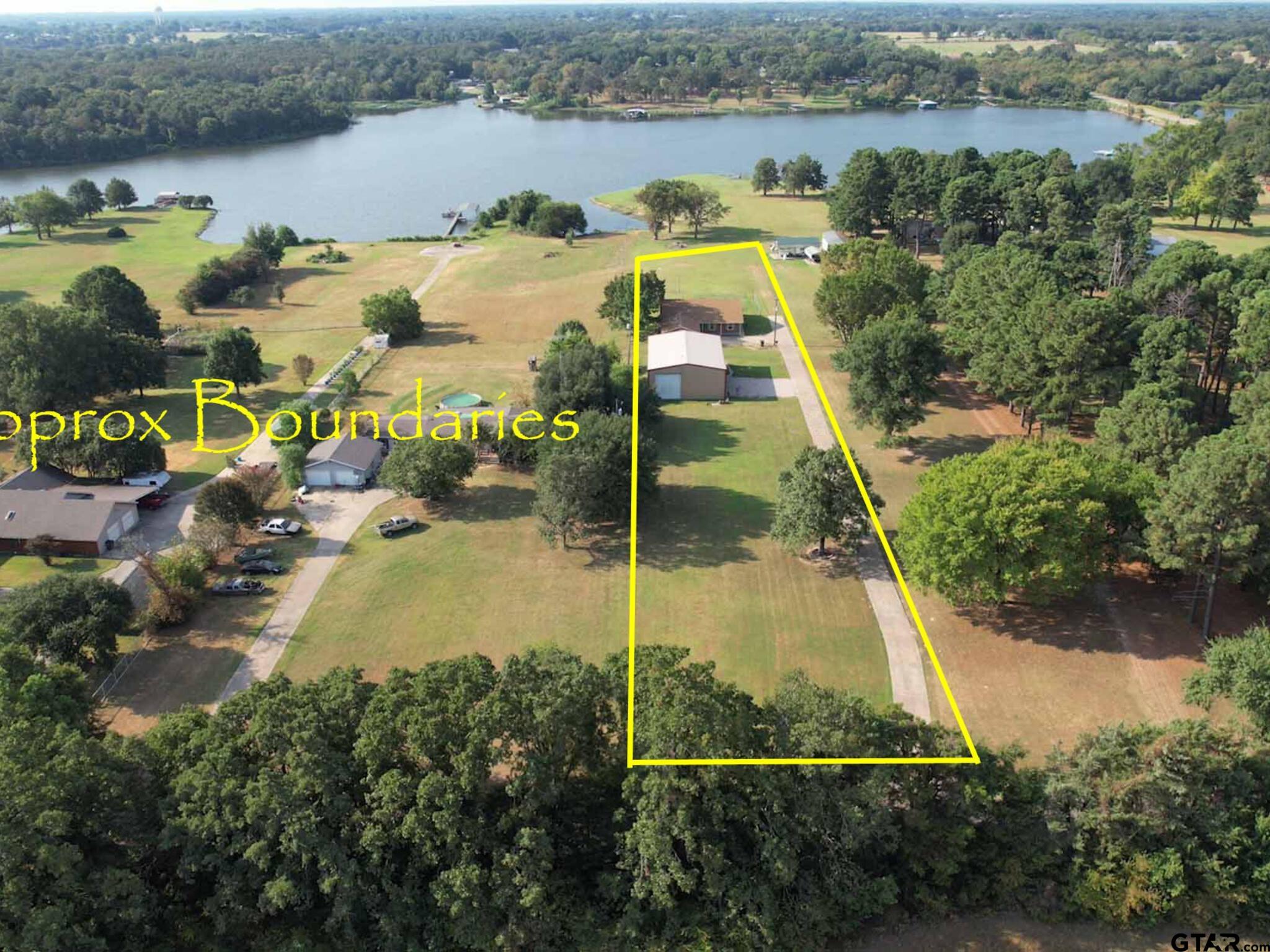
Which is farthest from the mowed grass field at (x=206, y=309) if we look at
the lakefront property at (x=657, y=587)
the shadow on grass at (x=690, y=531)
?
the shadow on grass at (x=690, y=531)

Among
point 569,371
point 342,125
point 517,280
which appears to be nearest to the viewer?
point 569,371

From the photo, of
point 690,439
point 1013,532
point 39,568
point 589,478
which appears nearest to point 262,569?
point 39,568

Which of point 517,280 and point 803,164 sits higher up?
point 803,164

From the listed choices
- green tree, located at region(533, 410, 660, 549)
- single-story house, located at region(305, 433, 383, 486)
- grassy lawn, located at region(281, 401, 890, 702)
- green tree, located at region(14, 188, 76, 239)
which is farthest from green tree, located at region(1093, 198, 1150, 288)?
green tree, located at region(14, 188, 76, 239)

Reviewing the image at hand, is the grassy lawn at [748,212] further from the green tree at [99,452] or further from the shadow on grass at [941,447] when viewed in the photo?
the green tree at [99,452]

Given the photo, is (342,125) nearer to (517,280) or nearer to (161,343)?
(517,280)

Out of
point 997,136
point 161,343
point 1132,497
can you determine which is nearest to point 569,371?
point 1132,497
